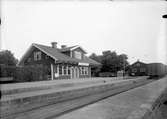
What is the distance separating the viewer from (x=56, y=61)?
66.8 feet

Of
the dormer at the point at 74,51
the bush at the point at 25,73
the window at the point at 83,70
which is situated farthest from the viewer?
the window at the point at 83,70

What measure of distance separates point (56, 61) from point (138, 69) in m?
35.3

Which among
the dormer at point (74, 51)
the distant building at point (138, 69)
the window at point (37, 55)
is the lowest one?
the distant building at point (138, 69)

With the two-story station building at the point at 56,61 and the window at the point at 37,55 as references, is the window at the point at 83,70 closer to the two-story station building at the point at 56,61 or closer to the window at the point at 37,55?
the two-story station building at the point at 56,61

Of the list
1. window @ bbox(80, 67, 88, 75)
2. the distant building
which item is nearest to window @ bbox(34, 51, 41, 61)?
window @ bbox(80, 67, 88, 75)

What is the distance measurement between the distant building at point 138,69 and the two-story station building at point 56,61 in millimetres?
25330

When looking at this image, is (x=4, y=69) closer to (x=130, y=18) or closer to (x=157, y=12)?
(x=130, y=18)

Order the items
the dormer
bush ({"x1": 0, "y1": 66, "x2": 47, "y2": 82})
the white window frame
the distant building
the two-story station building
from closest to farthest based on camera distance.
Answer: bush ({"x1": 0, "y1": 66, "x2": 47, "y2": 82})
the two-story station building
the white window frame
the dormer
the distant building

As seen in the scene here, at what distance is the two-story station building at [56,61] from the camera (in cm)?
2090

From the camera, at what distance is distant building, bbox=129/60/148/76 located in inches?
1829

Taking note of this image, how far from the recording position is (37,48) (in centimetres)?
2242

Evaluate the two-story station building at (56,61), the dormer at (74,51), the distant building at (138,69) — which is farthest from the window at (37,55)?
the distant building at (138,69)

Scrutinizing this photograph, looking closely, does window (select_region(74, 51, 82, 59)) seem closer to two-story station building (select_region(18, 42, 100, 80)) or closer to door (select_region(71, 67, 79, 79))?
two-story station building (select_region(18, 42, 100, 80))

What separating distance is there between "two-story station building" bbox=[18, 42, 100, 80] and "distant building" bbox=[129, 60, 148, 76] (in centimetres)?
2533
